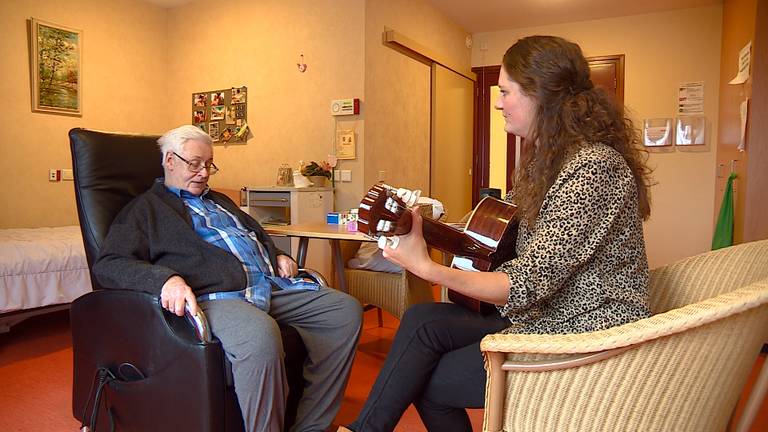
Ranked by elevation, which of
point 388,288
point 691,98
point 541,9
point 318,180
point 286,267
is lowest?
point 388,288

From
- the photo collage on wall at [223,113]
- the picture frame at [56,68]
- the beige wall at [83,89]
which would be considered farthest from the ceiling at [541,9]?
the picture frame at [56,68]

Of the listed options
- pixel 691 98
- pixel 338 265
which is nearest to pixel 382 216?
pixel 338 265

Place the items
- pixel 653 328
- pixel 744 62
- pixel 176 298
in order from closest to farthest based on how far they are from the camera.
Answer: pixel 653 328 < pixel 176 298 < pixel 744 62

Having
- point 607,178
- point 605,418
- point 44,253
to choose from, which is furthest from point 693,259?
point 44,253

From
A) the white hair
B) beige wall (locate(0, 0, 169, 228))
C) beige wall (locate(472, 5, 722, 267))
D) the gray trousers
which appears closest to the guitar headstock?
the gray trousers

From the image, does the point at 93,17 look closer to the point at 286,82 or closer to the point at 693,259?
the point at 286,82

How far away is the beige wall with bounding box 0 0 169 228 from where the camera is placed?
4.00m

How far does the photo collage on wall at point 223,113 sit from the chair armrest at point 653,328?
13.8 feet

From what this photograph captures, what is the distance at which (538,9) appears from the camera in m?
4.91

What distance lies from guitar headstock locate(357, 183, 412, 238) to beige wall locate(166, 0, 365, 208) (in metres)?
3.13

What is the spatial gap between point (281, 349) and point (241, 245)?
0.45 meters

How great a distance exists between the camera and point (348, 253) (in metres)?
2.79

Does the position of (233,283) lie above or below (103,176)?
below

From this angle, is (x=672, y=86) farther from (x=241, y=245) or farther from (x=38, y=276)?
(x=38, y=276)
